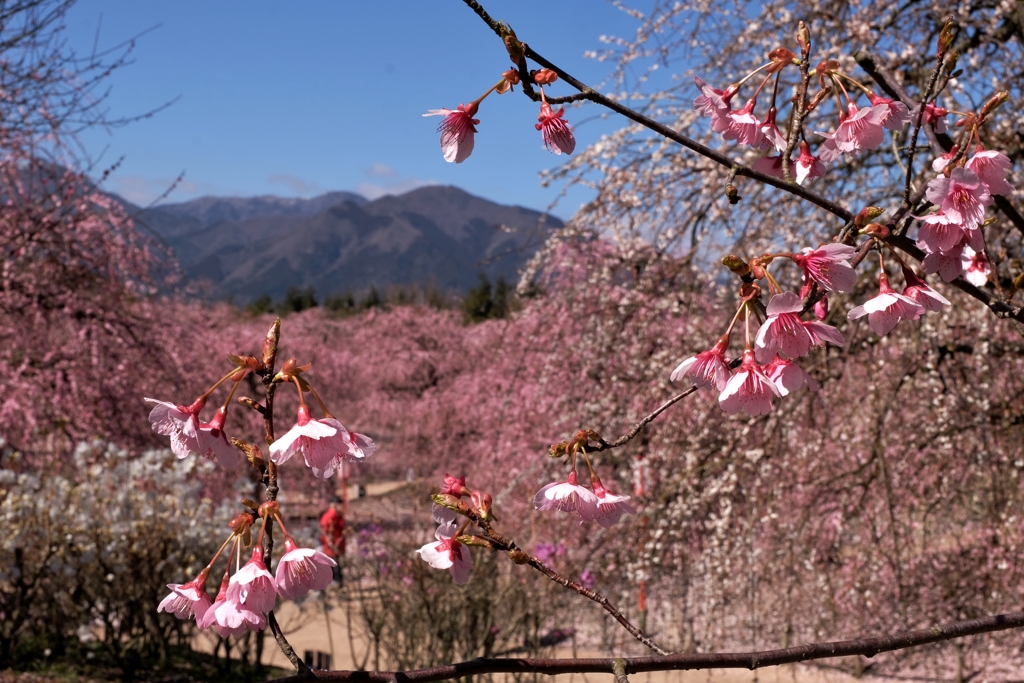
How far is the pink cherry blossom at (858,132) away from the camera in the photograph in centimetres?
113

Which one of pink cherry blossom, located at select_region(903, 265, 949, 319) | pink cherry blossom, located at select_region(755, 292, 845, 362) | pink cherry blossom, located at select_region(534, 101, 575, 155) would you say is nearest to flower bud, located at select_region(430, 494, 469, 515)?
pink cherry blossom, located at select_region(755, 292, 845, 362)

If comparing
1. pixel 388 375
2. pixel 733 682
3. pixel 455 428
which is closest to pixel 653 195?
pixel 733 682

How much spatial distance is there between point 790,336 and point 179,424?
0.68 metres

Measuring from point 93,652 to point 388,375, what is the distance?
515 inches

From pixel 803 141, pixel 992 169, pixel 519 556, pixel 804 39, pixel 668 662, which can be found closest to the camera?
pixel 668 662

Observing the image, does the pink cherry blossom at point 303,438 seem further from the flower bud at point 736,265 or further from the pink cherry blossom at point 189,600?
the flower bud at point 736,265

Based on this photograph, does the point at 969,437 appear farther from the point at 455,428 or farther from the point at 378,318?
the point at 378,318

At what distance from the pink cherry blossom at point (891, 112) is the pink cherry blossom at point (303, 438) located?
88 cm

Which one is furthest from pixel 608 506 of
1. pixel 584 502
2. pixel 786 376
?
pixel 786 376

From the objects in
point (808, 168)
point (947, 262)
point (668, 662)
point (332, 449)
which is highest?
point (808, 168)

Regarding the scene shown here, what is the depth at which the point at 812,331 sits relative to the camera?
822 mm

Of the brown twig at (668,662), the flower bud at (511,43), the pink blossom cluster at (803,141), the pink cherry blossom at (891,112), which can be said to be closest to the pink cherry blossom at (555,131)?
the flower bud at (511,43)

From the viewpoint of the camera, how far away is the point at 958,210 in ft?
Result: 2.86

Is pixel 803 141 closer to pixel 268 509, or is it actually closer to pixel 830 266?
pixel 830 266
